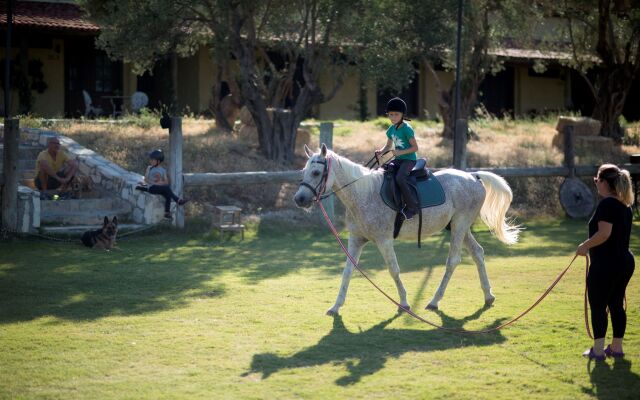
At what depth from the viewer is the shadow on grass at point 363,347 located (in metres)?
7.38

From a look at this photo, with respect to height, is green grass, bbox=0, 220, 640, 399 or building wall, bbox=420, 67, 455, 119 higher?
building wall, bbox=420, 67, 455, 119

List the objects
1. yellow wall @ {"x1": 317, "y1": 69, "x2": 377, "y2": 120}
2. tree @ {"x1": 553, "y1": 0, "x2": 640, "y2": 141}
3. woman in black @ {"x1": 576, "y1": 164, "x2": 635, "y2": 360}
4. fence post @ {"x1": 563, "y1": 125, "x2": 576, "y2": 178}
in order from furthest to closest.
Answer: yellow wall @ {"x1": 317, "y1": 69, "x2": 377, "y2": 120}
tree @ {"x1": 553, "y1": 0, "x2": 640, "y2": 141}
fence post @ {"x1": 563, "y1": 125, "x2": 576, "y2": 178}
woman in black @ {"x1": 576, "y1": 164, "x2": 635, "y2": 360}

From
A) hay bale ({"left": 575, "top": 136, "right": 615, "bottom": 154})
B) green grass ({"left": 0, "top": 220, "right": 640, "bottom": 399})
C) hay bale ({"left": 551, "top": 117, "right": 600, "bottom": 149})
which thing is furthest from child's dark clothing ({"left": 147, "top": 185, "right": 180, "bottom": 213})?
hay bale ({"left": 551, "top": 117, "right": 600, "bottom": 149})

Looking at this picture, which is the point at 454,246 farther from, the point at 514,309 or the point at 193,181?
the point at 193,181

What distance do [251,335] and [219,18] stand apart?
12891 millimetres

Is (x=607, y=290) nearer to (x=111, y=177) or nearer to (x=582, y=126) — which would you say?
(x=111, y=177)

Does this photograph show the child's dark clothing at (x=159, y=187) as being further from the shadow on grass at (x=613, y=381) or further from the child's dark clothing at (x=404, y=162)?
the shadow on grass at (x=613, y=381)

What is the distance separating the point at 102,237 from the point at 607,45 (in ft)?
57.4

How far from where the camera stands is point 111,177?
634 inches

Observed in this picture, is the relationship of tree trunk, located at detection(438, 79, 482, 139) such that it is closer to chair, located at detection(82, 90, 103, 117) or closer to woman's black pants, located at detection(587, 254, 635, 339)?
chair, located at detection(82, 90, 103, 117)

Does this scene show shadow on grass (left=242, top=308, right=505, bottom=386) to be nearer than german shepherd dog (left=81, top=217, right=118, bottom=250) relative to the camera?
Yes

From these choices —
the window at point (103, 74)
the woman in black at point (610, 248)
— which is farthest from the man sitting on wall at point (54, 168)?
the window at point (103, 74)

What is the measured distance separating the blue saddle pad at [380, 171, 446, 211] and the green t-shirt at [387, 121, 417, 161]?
0.98 ft

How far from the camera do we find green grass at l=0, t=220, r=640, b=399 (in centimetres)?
687
